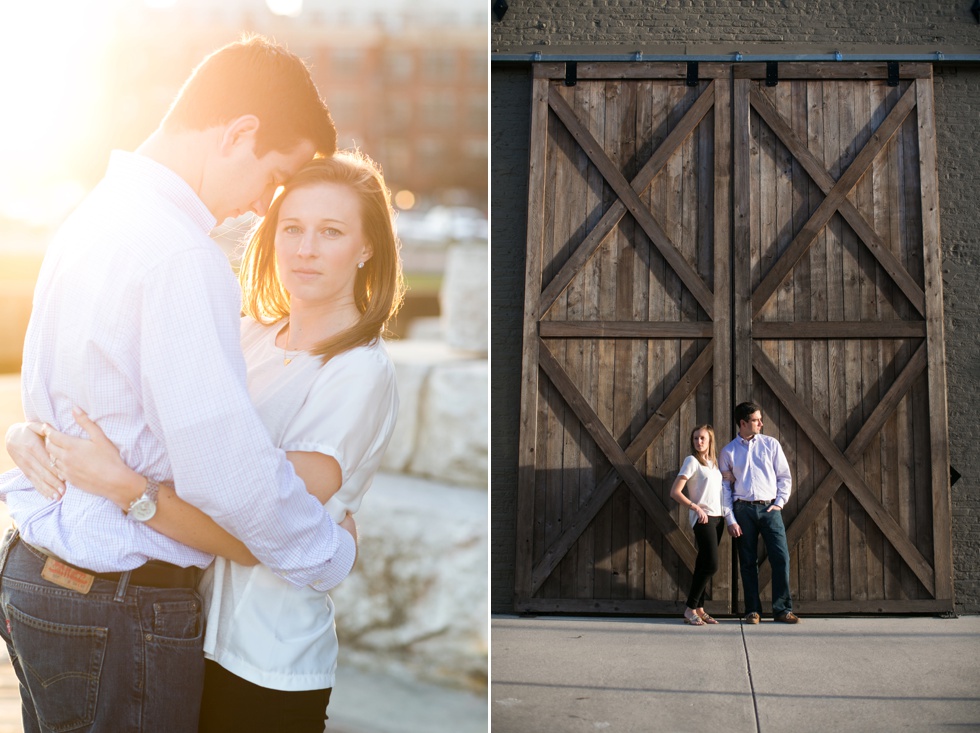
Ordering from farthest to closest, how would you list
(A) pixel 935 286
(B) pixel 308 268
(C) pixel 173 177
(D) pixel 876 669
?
(A) pixel 935 286
(D) pixel 876 669
(B) pixel 308 268
(C) pixel 173 177

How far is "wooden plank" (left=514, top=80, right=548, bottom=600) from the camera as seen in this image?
635cm

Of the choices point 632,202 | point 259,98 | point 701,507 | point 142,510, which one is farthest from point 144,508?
point 632,202

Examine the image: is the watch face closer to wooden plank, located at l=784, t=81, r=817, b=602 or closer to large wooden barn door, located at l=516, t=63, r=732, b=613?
large wooden barn door, located at l=516, t=63, r=732, b=613

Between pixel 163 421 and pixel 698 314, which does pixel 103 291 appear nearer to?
pixel 163 421

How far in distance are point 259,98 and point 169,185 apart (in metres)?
0.29

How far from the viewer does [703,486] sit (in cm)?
582

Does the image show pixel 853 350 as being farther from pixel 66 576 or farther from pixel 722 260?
pixel 66 576

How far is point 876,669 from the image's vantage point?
4.98 metres

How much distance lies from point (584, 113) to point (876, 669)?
160 inches

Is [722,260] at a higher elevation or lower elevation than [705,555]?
higher

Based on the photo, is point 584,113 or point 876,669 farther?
point 584,113

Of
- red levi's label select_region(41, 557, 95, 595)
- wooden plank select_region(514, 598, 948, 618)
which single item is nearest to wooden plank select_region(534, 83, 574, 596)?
wooden plank select_region(514, 598, 948, 618)

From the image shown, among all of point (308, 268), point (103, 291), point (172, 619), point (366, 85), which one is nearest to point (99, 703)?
point (172, 619)

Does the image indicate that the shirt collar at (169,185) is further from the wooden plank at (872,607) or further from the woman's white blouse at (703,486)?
the wooden plank at (872,607)
